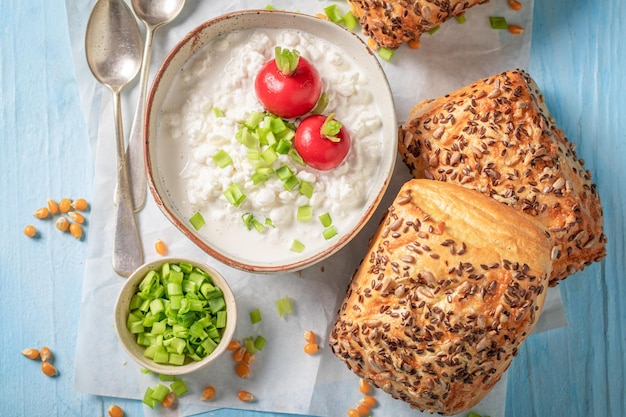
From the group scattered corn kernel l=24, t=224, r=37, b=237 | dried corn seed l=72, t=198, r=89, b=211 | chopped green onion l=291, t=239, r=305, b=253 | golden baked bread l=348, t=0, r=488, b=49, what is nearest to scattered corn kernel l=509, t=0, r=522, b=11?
golden baked bread l=348, t=0, r=488, b=49

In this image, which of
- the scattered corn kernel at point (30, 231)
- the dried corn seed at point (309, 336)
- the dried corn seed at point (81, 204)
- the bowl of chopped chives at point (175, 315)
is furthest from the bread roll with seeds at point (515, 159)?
the scattered corn kernel at point (30, 231)

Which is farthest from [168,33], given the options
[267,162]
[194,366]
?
[194,366]

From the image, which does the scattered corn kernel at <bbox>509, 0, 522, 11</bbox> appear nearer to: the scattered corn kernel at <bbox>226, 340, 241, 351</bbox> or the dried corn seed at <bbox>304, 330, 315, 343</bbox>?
the dried corn seed at <bbox>304, 330, 315, 343</bbox>

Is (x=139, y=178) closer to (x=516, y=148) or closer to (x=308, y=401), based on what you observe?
(x=308, y=401)

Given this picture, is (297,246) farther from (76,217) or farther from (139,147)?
(76,217)

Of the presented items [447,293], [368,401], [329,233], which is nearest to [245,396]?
[368,401]

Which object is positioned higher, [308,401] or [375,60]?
[375,60]
